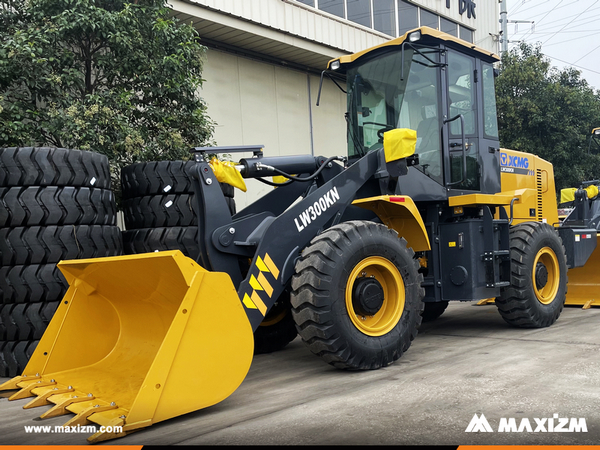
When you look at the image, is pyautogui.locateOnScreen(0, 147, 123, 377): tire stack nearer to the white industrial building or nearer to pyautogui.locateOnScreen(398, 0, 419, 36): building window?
the white industrial building

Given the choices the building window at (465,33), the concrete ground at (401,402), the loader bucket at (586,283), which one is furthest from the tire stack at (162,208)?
the building window at (465,33)

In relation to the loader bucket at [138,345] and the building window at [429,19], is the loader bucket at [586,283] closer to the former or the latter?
the loader bucket at [138,345]

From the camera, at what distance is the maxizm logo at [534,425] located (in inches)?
130

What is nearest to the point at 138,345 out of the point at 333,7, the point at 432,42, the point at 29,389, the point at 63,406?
the point at 29,389

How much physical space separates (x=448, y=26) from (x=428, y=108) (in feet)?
38.6

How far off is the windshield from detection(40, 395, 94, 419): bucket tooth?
401cm

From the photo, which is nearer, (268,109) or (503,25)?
(268,109)

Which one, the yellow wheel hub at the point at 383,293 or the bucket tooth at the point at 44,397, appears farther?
the yellow wheel hub at the point at 383,293

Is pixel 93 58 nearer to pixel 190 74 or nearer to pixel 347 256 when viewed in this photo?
pixel 190 74

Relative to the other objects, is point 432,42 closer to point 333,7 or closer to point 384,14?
point 333,7

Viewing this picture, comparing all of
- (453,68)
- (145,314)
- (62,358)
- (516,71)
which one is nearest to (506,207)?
(453,68)

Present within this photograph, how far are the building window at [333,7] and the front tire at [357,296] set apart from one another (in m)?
8.99

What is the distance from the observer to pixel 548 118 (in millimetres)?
15492

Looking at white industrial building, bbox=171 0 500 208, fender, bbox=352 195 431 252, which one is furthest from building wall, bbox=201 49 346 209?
fender, bbox=352 195 431 252
